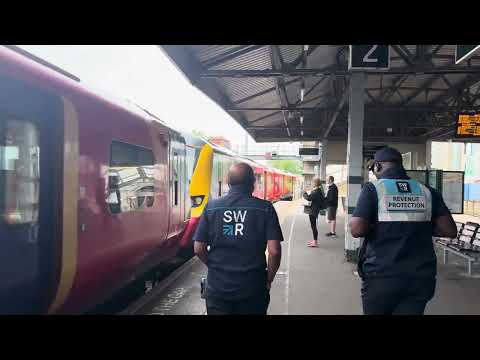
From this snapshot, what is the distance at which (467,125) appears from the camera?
404 inches

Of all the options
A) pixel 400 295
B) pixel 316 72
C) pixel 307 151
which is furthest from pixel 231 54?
pixel 307 151

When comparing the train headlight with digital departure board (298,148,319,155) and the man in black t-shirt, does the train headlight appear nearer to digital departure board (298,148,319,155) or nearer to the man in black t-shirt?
the man in black t-shirt

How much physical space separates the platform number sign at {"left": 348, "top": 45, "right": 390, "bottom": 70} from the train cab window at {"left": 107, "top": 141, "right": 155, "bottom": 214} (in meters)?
3.81

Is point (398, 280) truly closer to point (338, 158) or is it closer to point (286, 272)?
point (286, 272)

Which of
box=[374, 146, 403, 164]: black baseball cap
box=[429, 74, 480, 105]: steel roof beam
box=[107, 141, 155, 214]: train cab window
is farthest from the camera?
box=[429, 74, 480, 105]: steel roof beam

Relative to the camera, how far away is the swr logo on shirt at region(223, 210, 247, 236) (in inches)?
115

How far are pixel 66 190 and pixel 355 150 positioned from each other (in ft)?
20.7

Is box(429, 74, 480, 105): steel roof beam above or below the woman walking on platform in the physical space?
above

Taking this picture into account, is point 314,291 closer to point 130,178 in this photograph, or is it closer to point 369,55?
point 130,178

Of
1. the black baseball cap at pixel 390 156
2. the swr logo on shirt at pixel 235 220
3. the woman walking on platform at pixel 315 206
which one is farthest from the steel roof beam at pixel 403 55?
the swr logo on shirt at pixel 235 220

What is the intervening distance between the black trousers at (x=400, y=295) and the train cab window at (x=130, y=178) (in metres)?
2.69

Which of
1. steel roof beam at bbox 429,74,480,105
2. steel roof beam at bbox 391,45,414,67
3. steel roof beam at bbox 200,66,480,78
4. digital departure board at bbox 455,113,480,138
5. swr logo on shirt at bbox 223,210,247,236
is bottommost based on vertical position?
swr logo on shirt at bbox 223,210,247,236

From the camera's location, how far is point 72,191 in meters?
3.67

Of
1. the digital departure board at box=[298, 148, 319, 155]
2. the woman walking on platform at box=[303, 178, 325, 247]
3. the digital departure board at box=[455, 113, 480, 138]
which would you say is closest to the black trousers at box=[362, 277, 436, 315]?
the woman walking on platform at box=[303, 178, 325, 247]
